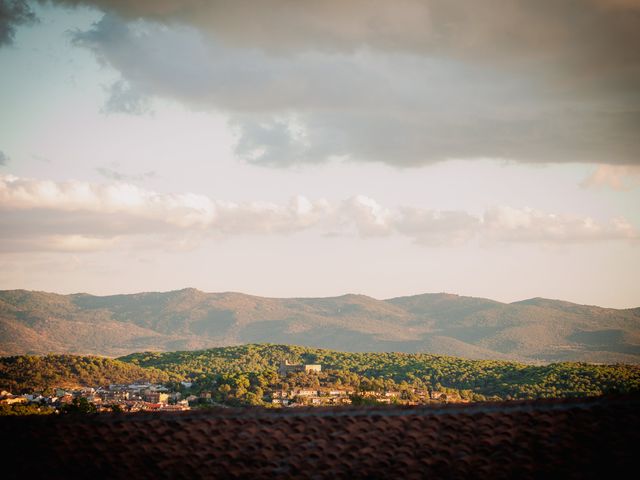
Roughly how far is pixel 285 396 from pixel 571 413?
6537cm

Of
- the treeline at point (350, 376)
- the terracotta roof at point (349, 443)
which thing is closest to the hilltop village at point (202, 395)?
the treeline at point (350, 376)

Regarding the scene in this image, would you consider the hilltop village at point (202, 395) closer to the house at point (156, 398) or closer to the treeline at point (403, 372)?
the house at point (156, 398)

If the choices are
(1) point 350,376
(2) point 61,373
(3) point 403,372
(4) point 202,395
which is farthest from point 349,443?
(3) point 403,372

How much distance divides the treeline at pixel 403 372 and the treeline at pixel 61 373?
30.6ft

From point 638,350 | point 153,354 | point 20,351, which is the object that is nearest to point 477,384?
point 153,354

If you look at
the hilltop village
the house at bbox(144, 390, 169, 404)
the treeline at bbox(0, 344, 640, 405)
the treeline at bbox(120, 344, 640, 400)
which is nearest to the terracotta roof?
the treeline at bbox(120, 344, 640, 400)

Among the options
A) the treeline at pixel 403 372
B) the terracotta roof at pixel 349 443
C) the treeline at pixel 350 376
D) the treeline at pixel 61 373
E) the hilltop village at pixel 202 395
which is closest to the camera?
the terracotta roof at pixel 349 443

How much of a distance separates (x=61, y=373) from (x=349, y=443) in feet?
289

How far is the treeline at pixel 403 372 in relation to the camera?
8344cm

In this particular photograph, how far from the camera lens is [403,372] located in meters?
117

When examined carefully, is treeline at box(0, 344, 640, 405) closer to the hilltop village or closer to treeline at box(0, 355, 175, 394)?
treeline at box(0, 355, 175, 394)

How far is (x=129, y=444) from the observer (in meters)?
12.1

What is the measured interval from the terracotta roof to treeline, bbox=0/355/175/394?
71.6 meters

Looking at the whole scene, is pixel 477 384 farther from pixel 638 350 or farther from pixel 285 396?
pixel 638 350
